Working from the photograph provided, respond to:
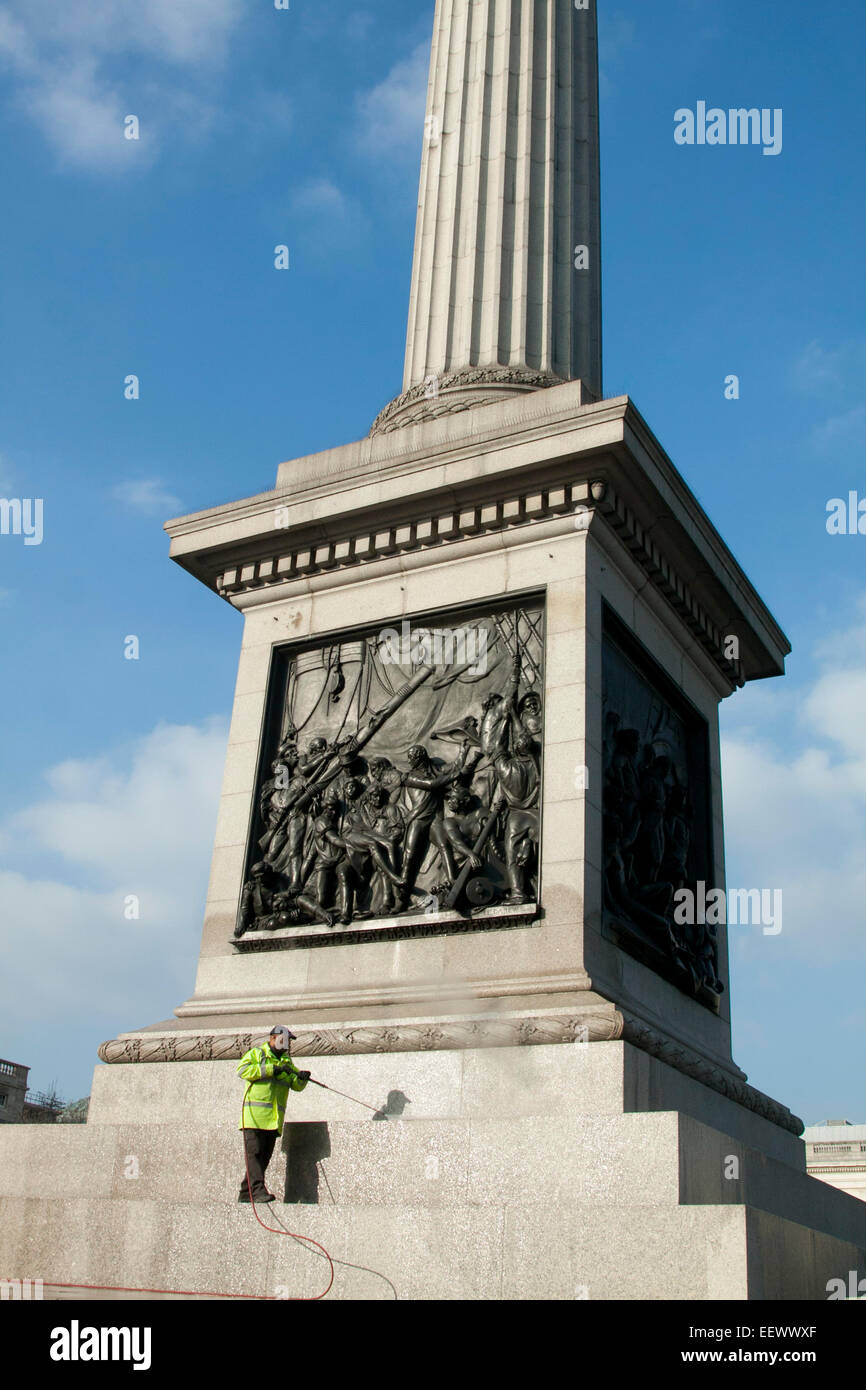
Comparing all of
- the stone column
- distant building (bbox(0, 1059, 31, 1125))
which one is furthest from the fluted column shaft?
distant building (bbox(0, 1059, 31, 1125))

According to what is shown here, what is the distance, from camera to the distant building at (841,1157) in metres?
34.6

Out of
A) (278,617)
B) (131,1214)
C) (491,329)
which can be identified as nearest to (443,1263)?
(131,1214)

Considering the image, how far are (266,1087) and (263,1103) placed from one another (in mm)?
133

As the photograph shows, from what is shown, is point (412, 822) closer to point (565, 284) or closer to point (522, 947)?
point (522, 947)

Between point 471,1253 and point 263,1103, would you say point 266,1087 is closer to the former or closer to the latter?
point 263,1103

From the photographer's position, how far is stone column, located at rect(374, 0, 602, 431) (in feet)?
52.6

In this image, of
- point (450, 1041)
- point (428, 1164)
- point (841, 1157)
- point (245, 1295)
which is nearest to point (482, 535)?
point (450, 1041)

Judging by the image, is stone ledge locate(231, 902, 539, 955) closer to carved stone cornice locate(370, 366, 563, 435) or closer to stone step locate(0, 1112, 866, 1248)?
stone step locate(0, 1112, 866, 1248)

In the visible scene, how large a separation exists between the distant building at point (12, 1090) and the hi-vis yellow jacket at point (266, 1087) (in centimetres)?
3690

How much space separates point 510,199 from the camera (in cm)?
1692

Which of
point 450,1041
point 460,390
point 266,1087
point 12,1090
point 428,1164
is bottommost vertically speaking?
point 428,1164

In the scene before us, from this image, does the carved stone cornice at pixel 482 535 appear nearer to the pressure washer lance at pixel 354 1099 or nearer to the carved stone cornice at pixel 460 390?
the carved stone cornice at pixel 460 390

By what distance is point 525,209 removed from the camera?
1680 centimetres

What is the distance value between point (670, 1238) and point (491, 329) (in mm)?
11082
